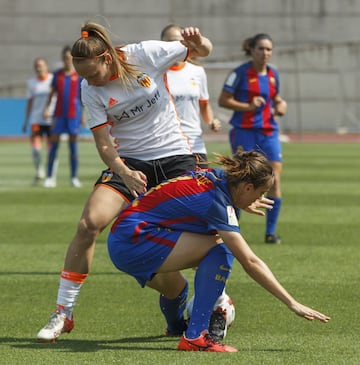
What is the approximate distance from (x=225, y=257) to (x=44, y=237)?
5.59m

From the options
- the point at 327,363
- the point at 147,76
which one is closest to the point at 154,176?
the point at 147,76

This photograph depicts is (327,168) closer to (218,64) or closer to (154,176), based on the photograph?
(154,176)

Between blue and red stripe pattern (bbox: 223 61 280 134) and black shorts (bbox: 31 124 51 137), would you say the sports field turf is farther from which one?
black shorts (bbox: 31 124 51 137)

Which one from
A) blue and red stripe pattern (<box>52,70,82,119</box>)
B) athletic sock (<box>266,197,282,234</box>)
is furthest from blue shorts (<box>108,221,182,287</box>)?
blue and red stripe pattern (<box>52,70,82,119</box>)

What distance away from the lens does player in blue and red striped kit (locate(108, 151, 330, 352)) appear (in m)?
5.62

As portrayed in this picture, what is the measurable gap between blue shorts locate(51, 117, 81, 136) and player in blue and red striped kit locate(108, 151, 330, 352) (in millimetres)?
11608

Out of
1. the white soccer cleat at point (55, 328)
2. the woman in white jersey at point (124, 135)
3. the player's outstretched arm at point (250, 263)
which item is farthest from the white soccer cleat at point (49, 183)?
the player's outstretched arm at point (250, 263)

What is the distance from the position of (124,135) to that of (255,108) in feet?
13.6

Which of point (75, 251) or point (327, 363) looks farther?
point (75, 251)

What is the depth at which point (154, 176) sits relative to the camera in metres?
6.75

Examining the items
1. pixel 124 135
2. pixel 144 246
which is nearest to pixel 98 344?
pixel 144 246

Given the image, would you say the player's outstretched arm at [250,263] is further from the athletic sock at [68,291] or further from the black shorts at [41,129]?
the black shorts at [41,129]

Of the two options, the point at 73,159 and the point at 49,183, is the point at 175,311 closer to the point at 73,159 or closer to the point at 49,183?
the point at 73,159

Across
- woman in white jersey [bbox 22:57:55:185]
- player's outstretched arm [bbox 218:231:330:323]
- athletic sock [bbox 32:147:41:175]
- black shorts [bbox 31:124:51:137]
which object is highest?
player's outstretched arm [bbox 218:231:330:323]
